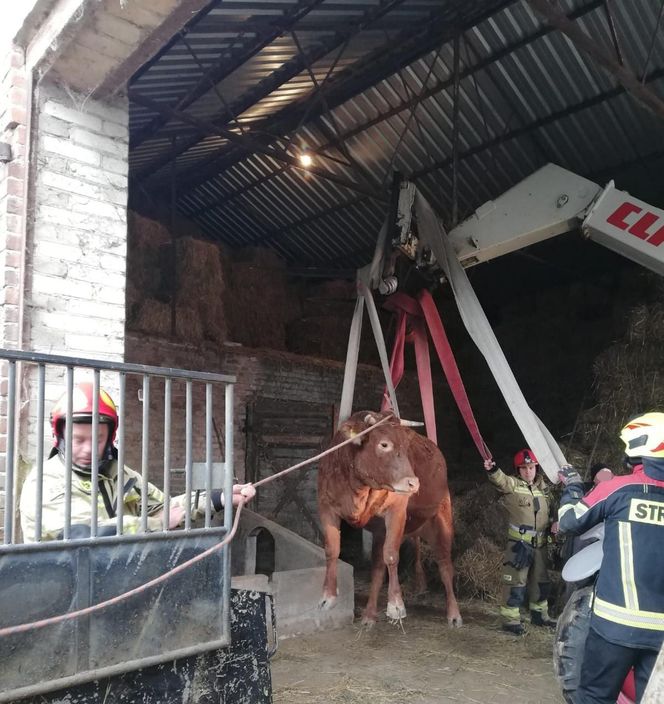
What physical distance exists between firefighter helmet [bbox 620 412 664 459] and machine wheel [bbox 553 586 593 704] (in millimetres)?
781

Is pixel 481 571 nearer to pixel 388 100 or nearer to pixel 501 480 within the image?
pixel 501 480

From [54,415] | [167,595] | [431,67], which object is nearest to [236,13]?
[431,67]

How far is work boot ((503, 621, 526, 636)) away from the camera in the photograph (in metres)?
6.58

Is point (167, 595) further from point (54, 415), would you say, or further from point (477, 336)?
point (477, 336)

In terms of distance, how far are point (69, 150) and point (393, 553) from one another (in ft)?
14.1

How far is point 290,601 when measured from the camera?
20.7 ft

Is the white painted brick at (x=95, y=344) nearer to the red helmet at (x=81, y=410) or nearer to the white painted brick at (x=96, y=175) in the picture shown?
the white painted brick at (x=96, y=175)

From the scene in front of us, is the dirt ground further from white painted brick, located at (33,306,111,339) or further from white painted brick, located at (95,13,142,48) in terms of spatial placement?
white painted brick, located at (95,13,142,48)

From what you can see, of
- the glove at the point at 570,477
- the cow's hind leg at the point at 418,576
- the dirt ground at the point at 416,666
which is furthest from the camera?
the cow's hind leg at the point at 418,576

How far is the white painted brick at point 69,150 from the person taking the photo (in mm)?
3965

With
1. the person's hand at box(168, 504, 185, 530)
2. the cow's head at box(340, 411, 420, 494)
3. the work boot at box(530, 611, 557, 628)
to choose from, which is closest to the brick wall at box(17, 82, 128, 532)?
the person's hand at box(168, 504, 185, 530)

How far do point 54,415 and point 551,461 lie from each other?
13.3 feet

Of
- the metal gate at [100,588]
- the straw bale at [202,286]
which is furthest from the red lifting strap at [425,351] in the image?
the straw bale at [202,286]

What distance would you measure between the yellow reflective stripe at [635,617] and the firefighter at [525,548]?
3428 mm
